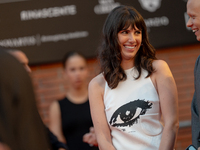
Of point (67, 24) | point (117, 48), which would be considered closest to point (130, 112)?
point (117, 48)

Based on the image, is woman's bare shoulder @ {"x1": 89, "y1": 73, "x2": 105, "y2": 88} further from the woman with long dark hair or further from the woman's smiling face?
the woman's smiling face

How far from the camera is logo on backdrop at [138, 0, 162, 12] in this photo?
12.2ft

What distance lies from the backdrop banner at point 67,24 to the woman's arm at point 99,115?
1358 millimetres

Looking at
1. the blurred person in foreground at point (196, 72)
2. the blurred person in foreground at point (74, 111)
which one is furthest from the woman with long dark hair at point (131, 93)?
the blurred person in foreground at point (74, 111)

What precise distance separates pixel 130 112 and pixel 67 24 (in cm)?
180

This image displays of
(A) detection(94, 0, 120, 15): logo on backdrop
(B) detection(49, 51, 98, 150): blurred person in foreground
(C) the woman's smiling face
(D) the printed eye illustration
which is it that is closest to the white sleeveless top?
(D) the printed eye illustration

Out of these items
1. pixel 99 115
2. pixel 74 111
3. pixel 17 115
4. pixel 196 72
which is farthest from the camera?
pixel 74 111

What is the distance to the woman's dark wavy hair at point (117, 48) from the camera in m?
2.28

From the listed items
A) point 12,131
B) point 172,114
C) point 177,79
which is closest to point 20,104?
point 12,131

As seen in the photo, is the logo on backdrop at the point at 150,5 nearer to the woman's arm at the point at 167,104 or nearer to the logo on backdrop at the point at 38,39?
the logo on backdrop at the point at 38,39

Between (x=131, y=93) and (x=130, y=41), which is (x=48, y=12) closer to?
(x=130, y=41)

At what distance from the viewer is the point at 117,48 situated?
7.70ft

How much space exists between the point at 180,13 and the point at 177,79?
740 millimetres

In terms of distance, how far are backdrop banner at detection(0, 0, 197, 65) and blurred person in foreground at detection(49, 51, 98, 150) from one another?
235mm
